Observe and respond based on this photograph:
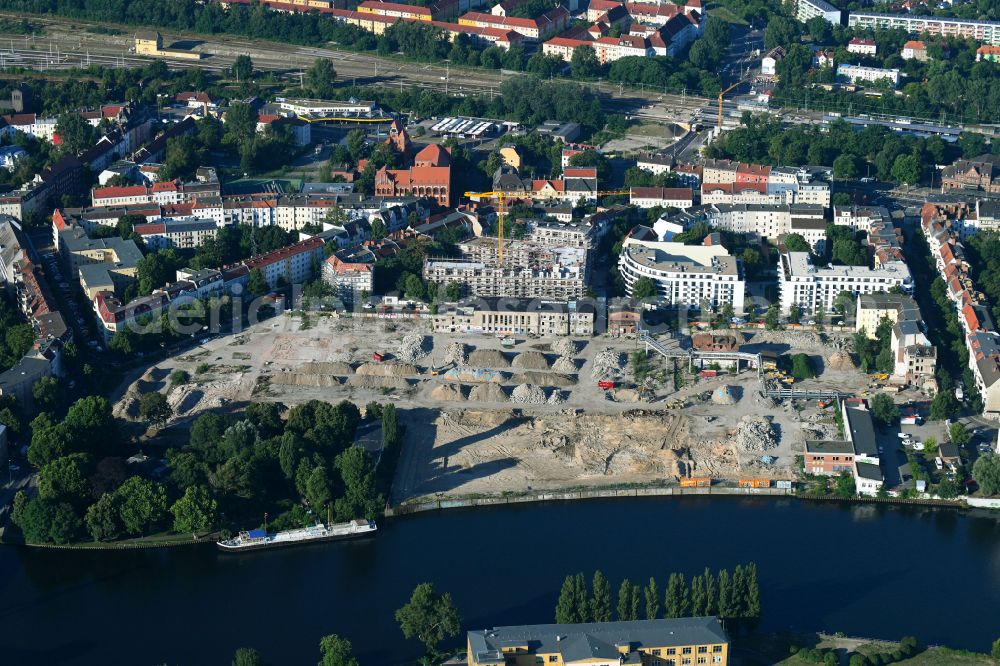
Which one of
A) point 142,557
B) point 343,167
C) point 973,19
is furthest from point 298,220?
point 973,19

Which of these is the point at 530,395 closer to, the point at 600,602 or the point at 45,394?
the point at 600,602

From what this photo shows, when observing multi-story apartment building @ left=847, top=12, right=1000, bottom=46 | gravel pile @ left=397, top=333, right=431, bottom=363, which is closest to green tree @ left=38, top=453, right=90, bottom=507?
gravel pile @ left=397, top=333, right=431, bottom=363

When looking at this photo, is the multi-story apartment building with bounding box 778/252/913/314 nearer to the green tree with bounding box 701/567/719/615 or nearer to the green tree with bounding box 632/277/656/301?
the green tree with bounding box 632/277/656/301

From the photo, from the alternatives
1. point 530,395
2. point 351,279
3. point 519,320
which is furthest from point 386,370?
point 351,279

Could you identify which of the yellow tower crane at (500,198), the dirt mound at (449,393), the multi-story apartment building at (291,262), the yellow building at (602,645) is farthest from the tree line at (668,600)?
the multi-story apartment building at (291,262)

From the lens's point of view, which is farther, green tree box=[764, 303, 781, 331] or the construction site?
green tree box=[764, 303, 781, 331]
